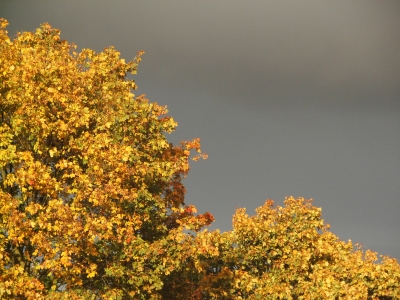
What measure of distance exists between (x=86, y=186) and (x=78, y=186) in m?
0.55

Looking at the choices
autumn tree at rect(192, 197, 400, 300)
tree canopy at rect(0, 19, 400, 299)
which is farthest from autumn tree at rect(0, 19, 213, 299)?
autumn tree at rect(192, 197, 400, 300)

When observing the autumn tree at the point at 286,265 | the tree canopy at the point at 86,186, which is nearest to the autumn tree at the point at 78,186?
the tree canopy at the point at 86,186

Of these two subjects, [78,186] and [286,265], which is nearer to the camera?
[78,186]

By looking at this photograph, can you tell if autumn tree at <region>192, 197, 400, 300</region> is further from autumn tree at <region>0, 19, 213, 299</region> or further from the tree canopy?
autumn tree at <region>0, 19, 213, 299</region>

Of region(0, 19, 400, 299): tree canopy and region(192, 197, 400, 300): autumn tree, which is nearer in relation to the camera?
region(0, 19, 400, 299): tree canopy

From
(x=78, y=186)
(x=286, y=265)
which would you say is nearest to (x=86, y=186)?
(x=78, y=186)

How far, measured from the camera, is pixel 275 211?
1452 inches

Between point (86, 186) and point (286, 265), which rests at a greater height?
point (286, 265)

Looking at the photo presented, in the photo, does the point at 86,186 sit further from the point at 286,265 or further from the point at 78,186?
the point at 286,265

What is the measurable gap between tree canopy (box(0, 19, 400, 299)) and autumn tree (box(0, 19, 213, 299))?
5cm

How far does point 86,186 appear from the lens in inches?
750

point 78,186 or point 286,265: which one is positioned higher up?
point 286,265

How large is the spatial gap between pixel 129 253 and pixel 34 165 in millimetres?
5341

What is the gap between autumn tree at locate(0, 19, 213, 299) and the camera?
1800 cm
